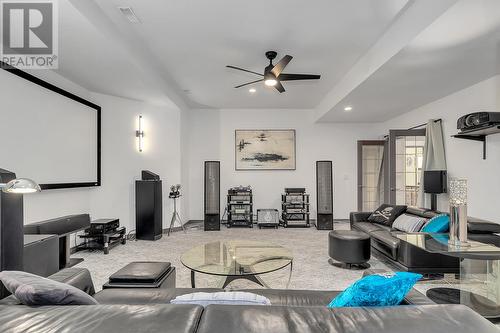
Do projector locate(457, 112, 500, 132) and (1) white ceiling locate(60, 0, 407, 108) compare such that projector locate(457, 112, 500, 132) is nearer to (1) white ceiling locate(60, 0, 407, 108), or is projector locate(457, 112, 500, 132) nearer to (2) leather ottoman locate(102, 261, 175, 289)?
(1) white ceiling locate(60, 0, 407, 108)

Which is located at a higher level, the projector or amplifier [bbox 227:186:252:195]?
the projector

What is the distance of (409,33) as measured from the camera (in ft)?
8.61

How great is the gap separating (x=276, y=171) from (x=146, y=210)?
319 cm

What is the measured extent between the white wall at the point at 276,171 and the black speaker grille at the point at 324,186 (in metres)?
0.43

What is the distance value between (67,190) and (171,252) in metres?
1.86

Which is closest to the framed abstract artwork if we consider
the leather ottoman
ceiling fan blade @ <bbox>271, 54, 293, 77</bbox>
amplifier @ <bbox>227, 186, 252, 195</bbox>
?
amplifier @ <bbox>227, 186, 252, 195</bbox>

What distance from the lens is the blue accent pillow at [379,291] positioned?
3.57 ft

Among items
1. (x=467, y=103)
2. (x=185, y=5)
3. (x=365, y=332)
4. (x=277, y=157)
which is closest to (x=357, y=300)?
(x=365, y=332)

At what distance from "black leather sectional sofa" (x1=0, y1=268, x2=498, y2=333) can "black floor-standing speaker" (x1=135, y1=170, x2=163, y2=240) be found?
4.08m

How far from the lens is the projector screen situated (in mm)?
3027

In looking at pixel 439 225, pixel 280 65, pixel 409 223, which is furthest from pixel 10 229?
pixel 409 223

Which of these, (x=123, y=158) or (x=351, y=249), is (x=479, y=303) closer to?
(x=351, y=249)

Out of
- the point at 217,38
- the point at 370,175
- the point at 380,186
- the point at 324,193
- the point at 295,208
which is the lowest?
the point at 295,208

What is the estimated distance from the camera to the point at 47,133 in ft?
11.8
